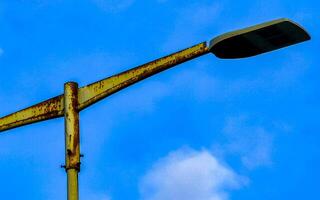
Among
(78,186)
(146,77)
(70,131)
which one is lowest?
(78,186)

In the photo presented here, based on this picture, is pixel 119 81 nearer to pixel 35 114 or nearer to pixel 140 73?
pixel 140 73

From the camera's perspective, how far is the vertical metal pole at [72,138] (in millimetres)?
8297

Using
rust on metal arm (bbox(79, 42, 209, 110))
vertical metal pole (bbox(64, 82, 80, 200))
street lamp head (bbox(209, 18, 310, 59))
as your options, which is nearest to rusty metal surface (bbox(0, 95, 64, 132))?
vertical metal pole (bbox(64, 82, 80, 200))

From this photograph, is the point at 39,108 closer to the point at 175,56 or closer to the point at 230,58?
the point at 175,56

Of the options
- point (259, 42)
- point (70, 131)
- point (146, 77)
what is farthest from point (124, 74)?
point (259, 42)

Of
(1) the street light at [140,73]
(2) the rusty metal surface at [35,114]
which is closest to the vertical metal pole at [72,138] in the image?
(1) the street light at [140,73]

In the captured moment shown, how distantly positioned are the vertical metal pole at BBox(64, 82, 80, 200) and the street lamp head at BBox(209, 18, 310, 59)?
5.25ft

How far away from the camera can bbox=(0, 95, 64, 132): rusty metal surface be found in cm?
905

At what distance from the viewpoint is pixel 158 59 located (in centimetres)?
904

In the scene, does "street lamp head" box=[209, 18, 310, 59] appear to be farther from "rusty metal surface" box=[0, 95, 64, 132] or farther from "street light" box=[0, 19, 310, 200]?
"rusty metal surface" box=[0, 95, 64, 132]

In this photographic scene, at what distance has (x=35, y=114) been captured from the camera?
9.21 metres

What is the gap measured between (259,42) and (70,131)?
2290mm

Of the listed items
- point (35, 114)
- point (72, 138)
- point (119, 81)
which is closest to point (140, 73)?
point (119, 81)

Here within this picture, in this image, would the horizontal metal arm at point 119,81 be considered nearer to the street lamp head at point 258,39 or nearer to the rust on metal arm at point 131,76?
the rust on metal arm at point 131,76
